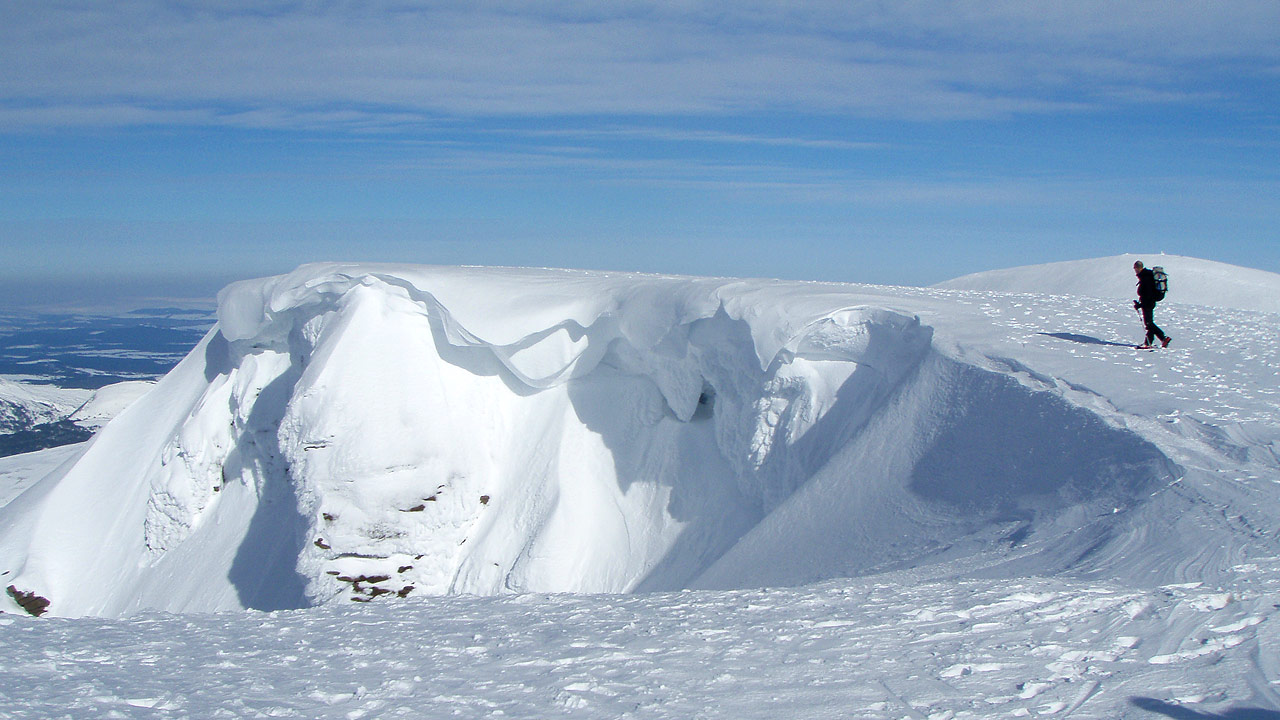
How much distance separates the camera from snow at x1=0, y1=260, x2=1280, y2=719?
11.3ft

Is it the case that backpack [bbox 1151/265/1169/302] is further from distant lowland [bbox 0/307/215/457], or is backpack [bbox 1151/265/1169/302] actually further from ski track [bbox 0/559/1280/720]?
distant lowland [bbox 0/307/215/457]

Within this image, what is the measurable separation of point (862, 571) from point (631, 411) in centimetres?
486

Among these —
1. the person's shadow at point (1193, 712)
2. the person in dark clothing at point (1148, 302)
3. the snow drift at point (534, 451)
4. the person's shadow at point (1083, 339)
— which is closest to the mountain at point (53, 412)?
the snow drift at point (534, 451)

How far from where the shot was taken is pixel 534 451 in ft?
34.6

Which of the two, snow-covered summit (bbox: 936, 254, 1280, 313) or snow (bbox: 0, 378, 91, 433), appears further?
snow (bbox: 0, 378, 91, 433)

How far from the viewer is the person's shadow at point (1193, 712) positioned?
270 cm

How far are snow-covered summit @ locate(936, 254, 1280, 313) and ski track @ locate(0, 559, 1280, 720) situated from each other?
15.5m

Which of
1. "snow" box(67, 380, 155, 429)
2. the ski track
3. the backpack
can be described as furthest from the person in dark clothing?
"snow" box(67, 380, 155, 429)

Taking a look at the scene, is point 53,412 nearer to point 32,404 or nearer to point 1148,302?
point 32,404

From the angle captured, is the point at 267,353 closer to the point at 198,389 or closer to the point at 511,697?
the point at 198,389

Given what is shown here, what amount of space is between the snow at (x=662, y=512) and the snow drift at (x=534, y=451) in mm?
43

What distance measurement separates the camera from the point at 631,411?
10.5 m

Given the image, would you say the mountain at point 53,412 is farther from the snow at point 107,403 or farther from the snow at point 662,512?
the snow at point 662,512

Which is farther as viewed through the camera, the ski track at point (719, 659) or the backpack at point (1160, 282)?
the backpack at point (1160, 282)
